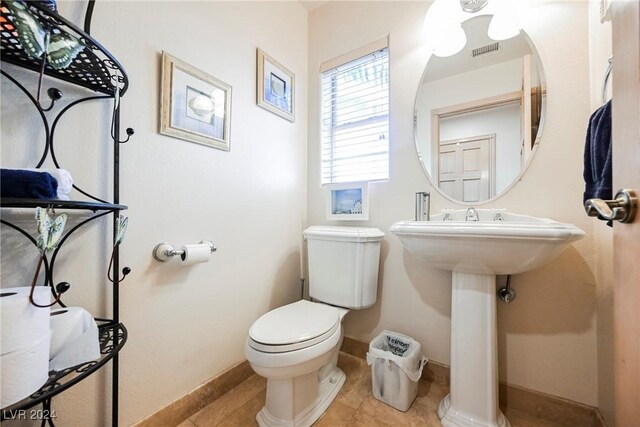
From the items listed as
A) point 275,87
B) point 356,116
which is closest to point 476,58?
point 356,116

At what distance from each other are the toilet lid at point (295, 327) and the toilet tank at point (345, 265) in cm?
13

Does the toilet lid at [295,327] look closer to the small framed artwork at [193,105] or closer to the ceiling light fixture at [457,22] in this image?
the small framed artwork at [193,105]

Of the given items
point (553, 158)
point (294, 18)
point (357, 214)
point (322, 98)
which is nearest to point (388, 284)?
point (357, 214)

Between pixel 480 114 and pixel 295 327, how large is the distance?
4.47ft

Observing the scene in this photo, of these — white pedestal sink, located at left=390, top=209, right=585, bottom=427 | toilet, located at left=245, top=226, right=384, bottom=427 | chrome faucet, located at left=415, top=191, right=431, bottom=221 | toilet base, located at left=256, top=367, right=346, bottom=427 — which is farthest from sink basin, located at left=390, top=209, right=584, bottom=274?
toilet base, located at left=256, top=367, right=346, bottom=427

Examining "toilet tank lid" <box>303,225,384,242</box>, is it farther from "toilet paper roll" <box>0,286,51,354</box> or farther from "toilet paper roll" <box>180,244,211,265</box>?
"toilet paper roll" <box>0,286,51,354</box>

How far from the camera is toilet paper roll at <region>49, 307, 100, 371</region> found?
2.10 feet

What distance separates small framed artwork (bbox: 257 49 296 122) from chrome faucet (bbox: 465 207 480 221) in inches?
47.2

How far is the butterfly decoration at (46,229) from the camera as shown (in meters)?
0.54

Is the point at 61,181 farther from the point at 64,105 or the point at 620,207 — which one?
the point at 620,207

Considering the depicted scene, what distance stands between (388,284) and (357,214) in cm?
45

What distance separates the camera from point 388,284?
1.49 metres

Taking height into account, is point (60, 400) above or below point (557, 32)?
below

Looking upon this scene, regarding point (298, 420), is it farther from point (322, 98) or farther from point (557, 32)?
point (557, 32)
